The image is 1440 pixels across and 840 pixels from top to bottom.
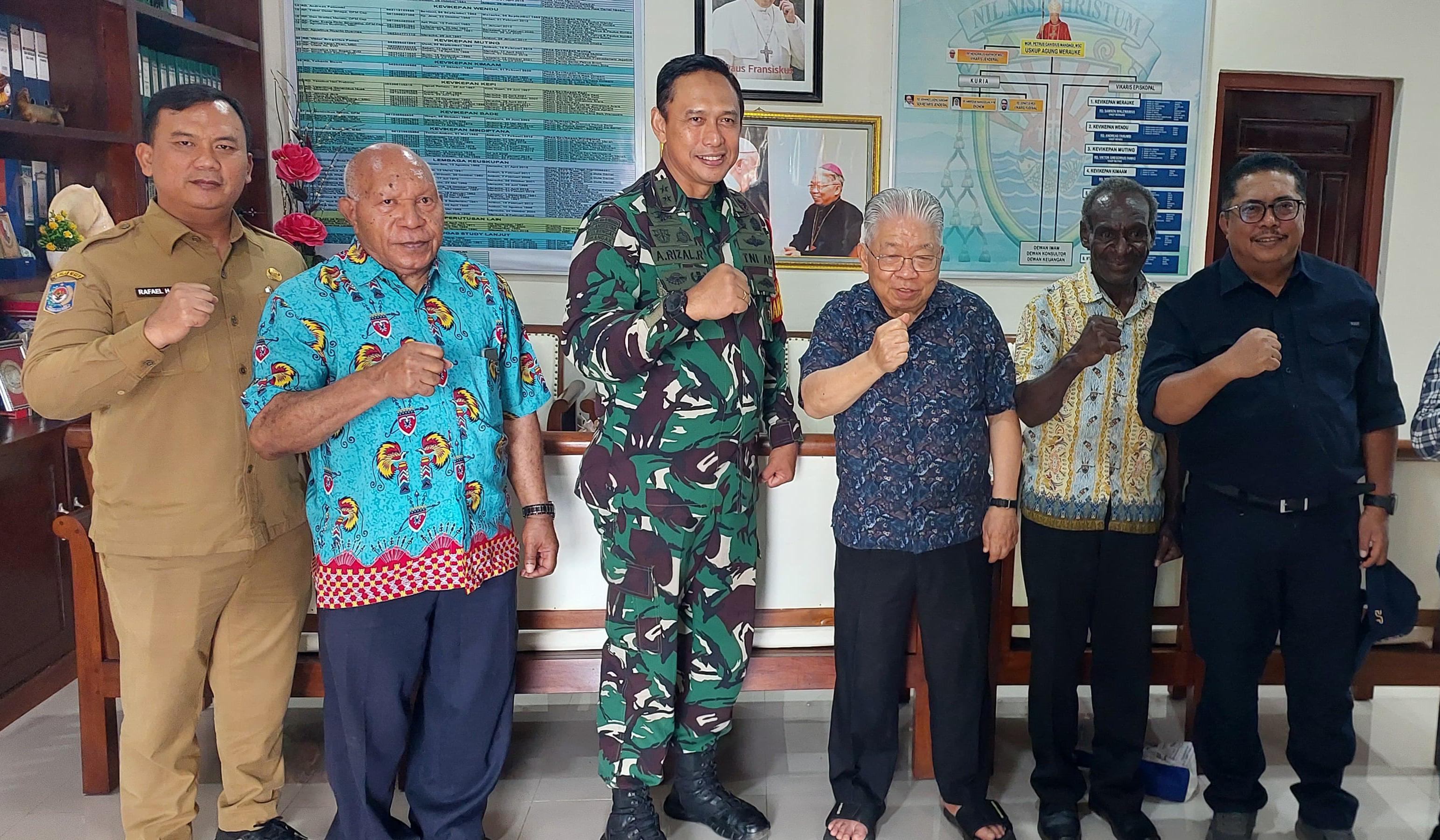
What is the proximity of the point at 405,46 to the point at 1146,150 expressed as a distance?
121 inches

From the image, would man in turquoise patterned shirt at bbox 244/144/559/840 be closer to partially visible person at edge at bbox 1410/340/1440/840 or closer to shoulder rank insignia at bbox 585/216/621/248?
shoulder rank insignia at bbox 585/216/621/248

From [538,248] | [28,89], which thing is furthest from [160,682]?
[538,248]

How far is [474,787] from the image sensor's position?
73.2 inches

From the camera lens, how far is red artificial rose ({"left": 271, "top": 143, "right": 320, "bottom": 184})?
8.45 ft

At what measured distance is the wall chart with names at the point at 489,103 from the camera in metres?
3.78

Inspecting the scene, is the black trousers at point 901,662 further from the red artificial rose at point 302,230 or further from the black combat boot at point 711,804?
the red artificial rose at point 302,230

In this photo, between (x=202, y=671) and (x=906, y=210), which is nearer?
(x=906, y=210)

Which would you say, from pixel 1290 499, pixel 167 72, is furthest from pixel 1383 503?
pixel 167 72

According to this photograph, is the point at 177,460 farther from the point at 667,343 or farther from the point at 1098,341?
the point at 1098,341

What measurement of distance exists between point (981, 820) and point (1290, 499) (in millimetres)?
881

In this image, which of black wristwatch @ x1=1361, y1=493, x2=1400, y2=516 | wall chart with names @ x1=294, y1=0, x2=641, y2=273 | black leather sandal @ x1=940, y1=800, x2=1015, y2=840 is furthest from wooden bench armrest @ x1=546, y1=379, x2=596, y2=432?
black wristwatch @ x1=1361, y1=493, x2=1400, y2=516

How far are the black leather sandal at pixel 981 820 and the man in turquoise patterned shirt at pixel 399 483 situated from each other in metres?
0.95

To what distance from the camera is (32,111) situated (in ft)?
9.25

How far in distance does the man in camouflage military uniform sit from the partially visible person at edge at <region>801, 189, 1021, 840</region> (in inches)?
7.2
